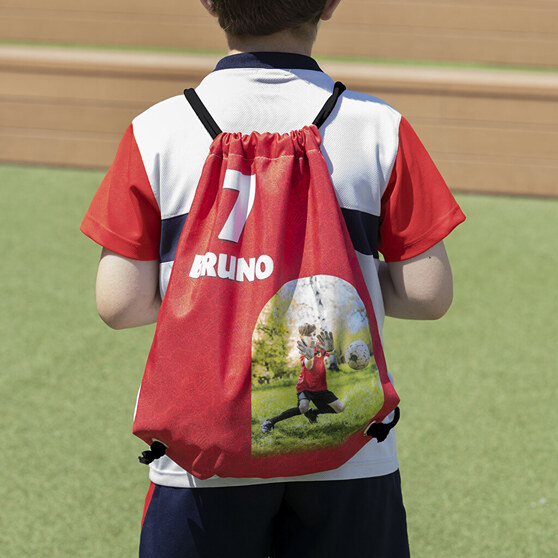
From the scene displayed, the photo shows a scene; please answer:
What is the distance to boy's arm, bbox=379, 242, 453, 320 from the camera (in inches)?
45.9

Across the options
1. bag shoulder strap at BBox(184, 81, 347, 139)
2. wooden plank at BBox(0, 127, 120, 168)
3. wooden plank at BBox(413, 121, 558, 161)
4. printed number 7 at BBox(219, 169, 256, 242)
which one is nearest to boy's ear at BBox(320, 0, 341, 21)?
bag shoulder strap at BBox(184, 81, 347, 139)

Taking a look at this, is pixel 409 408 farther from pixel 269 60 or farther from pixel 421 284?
pixel 269 60

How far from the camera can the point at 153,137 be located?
109 centimetres

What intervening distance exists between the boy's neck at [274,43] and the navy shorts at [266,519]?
0.57 meters

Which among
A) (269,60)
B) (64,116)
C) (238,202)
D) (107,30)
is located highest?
(107,30)

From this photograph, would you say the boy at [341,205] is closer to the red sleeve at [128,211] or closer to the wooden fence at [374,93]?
the red sleeve at [128,211]

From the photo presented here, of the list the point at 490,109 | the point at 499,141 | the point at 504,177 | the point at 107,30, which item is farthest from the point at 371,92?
the point at 107,30

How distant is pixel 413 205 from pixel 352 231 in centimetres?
9

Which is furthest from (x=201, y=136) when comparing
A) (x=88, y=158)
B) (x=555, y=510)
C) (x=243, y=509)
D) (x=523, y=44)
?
(x=523, y=44)

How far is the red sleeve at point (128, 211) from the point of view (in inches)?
43.6

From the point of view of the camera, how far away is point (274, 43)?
112 cm

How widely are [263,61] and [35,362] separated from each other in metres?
2.74

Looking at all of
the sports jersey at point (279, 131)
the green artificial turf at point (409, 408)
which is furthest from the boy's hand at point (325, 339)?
the green artificial turf at point (409, 408)

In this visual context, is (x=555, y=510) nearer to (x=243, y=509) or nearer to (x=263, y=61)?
(x=243, y=509)
